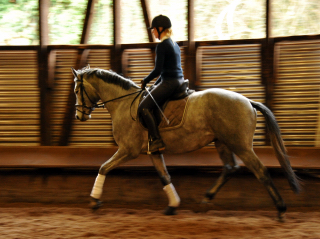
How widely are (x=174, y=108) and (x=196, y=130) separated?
45 cm

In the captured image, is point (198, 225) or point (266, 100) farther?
point (266, 100)

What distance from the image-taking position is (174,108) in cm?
486

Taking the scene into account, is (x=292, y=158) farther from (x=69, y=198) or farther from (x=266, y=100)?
(x=69, y=198)

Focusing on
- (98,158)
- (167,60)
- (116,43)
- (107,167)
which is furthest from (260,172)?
(116,43)

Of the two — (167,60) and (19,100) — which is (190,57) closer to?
(167,60)

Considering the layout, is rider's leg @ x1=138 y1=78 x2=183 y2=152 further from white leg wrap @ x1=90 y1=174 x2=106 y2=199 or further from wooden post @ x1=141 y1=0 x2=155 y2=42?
wooden post @ x1=141 y1=0 x2=155 y2=42

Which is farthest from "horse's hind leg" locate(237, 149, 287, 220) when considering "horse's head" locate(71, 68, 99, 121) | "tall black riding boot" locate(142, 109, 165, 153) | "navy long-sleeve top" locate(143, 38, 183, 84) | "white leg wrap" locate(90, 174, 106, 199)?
"horse's head" locate(71, 68, 99, 121)

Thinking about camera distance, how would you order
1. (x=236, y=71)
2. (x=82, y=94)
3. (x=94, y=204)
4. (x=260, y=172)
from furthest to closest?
(x=236, y=71)
(x=82, y=94)
(x=94, y=204)
(x=260, y=172)

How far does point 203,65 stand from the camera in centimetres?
643

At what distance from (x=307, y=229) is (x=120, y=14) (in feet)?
16.9

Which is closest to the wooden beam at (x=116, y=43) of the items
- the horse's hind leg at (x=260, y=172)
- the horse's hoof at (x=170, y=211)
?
the horse's hoof at (x=170, y=211)

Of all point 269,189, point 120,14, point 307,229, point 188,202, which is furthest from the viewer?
point 120,14

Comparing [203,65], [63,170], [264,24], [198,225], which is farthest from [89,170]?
[264,24]

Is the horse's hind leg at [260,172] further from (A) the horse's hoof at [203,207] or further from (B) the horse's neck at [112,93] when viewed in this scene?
(B) the horse's neck at [112,93]
